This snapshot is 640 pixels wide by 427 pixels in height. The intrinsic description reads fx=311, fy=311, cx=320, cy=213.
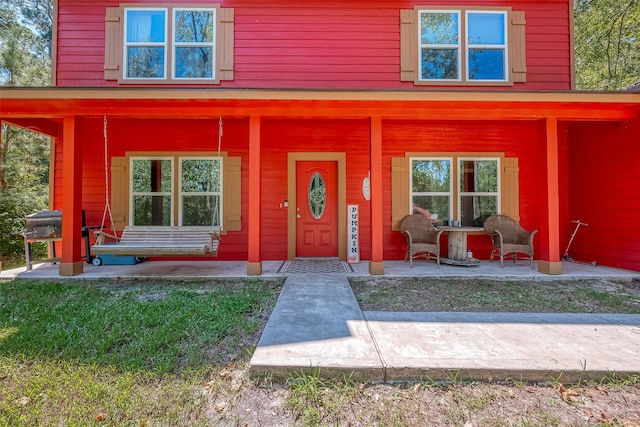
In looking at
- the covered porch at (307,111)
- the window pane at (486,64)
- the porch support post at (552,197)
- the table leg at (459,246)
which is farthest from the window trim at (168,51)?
the porch support post at (552,197)

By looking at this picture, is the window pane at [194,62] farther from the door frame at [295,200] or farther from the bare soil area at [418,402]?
the bare soil area at [418,402]

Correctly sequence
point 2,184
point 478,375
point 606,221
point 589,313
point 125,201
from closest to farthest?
point 478,375
point 589,313
point 606,221
point 125,201
point 2,184

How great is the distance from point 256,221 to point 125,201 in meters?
3.07

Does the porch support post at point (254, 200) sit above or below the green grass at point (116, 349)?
above

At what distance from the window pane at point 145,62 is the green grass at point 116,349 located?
14.0 ft

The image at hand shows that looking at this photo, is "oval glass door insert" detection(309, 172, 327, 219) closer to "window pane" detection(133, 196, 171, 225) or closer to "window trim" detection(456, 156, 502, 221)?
"window trim" detection(456, 156, 502, 221)

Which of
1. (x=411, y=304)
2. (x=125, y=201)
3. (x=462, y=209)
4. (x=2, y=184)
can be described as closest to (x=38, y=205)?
(x=2, y=184)

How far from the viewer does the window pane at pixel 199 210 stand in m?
6.02

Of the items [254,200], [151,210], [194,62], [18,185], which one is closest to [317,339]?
[254,200]

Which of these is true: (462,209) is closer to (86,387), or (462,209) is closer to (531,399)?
(531,399)

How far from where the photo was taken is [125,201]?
598 centimetres

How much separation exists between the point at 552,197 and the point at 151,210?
6966 mm

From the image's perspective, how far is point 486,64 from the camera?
20.3 feet

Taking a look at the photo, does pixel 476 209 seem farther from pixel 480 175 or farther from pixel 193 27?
pixel 193 27
